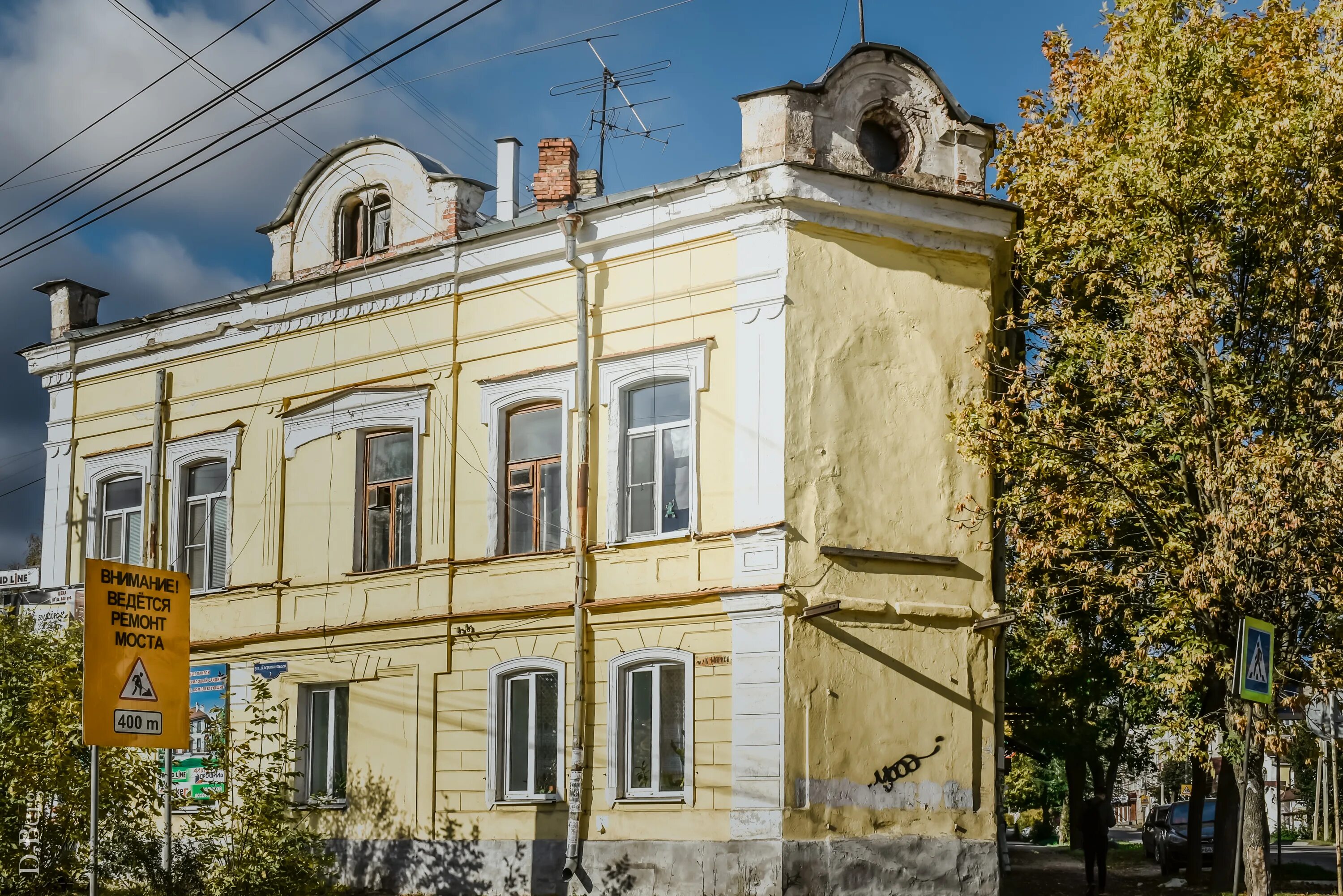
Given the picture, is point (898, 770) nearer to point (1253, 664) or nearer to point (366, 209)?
point (1253, 664)

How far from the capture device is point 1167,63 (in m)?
15.7

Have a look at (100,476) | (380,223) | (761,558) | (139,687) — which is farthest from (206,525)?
(139,687)

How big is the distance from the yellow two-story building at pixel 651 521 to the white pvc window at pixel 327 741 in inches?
1.9

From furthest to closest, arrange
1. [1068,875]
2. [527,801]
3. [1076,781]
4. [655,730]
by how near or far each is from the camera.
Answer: [1076,781] → [1068,875] → [527,801] → [655,730]

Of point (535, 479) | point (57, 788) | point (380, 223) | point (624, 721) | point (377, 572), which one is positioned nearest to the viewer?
point (57, 788)

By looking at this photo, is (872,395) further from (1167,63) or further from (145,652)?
(145,652)

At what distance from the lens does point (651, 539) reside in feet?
56.3

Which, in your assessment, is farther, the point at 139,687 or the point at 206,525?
the point at 206,525

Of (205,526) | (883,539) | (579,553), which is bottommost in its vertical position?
(579,553)

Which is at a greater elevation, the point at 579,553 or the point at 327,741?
the point at 579,553

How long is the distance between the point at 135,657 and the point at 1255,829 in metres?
10.8

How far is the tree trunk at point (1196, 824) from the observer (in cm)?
2238

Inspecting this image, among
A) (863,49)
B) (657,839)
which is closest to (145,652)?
(657,839)

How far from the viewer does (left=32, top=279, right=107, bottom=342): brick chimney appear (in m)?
24.2
